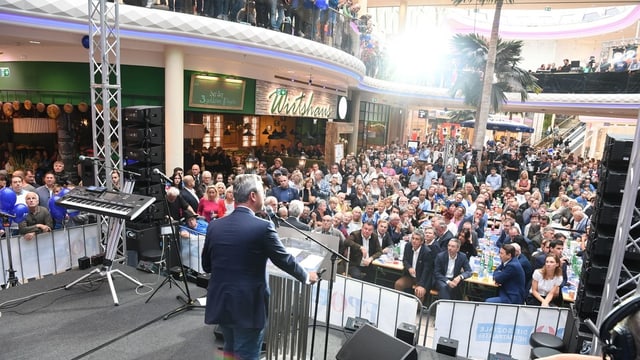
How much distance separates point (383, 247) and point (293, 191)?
2.91 meters

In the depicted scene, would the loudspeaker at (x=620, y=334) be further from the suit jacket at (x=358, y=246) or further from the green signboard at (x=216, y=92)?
the green signboard at (x=216, y=92)

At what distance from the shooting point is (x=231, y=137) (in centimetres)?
1631

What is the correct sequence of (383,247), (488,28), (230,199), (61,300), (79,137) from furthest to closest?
(488,28)
(79,137)
(230,199)
(383,247)
(61,300)

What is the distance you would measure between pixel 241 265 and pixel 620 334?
2.09 m

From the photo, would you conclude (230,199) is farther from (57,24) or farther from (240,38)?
(57,24)

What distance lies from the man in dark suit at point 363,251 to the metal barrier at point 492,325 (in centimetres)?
186

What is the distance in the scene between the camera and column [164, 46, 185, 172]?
30.8ft

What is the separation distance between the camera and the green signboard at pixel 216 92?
1091 centimetres

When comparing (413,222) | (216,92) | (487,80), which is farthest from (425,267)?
(487,80)

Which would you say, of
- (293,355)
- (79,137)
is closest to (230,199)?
(293,355)

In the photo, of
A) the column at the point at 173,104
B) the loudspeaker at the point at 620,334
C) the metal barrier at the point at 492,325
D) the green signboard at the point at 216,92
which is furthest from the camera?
the green signboard at the point at 216,92

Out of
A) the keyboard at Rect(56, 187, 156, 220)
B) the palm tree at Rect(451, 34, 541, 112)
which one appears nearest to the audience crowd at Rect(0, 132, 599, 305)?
the keyboard at Rect(56, 187, 156, 220)

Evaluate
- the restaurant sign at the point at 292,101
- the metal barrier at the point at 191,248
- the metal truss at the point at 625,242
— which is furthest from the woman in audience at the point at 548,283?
the restaurant sign at the point at 292,101

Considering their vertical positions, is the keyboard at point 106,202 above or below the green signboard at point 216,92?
below
